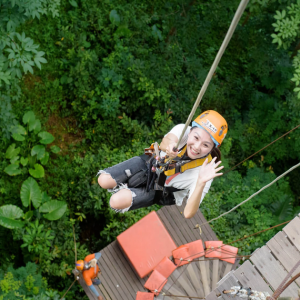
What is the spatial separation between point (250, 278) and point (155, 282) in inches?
88.9

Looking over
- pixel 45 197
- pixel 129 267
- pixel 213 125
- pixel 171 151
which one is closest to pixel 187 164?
pixel 171 151

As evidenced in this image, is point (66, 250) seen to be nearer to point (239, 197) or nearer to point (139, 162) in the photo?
point (139, 162)

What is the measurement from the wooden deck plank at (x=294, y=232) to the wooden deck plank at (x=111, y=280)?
3.16 metres

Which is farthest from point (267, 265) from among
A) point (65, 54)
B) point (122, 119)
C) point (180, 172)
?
point (65, 54)

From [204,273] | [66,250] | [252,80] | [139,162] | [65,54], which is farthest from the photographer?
[252,80]

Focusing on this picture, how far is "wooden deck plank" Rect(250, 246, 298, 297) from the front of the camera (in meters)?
3.17

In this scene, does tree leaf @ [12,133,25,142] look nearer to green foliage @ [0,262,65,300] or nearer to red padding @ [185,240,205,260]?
green foliage @ [0,262,65,300]

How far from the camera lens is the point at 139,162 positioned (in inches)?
152

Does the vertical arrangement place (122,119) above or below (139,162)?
above

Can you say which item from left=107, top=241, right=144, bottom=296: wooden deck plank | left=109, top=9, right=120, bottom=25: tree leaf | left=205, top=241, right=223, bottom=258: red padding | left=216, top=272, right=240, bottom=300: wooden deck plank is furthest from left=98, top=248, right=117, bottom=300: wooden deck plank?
left=109, top=9, right=120, bottom=25: tree leaf

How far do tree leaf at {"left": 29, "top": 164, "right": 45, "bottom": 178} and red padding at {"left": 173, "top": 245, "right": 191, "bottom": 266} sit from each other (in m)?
3.15

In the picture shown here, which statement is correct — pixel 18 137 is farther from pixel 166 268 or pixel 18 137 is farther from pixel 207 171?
pixel 207 171

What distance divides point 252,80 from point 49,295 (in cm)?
761

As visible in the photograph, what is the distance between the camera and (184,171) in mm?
3369
